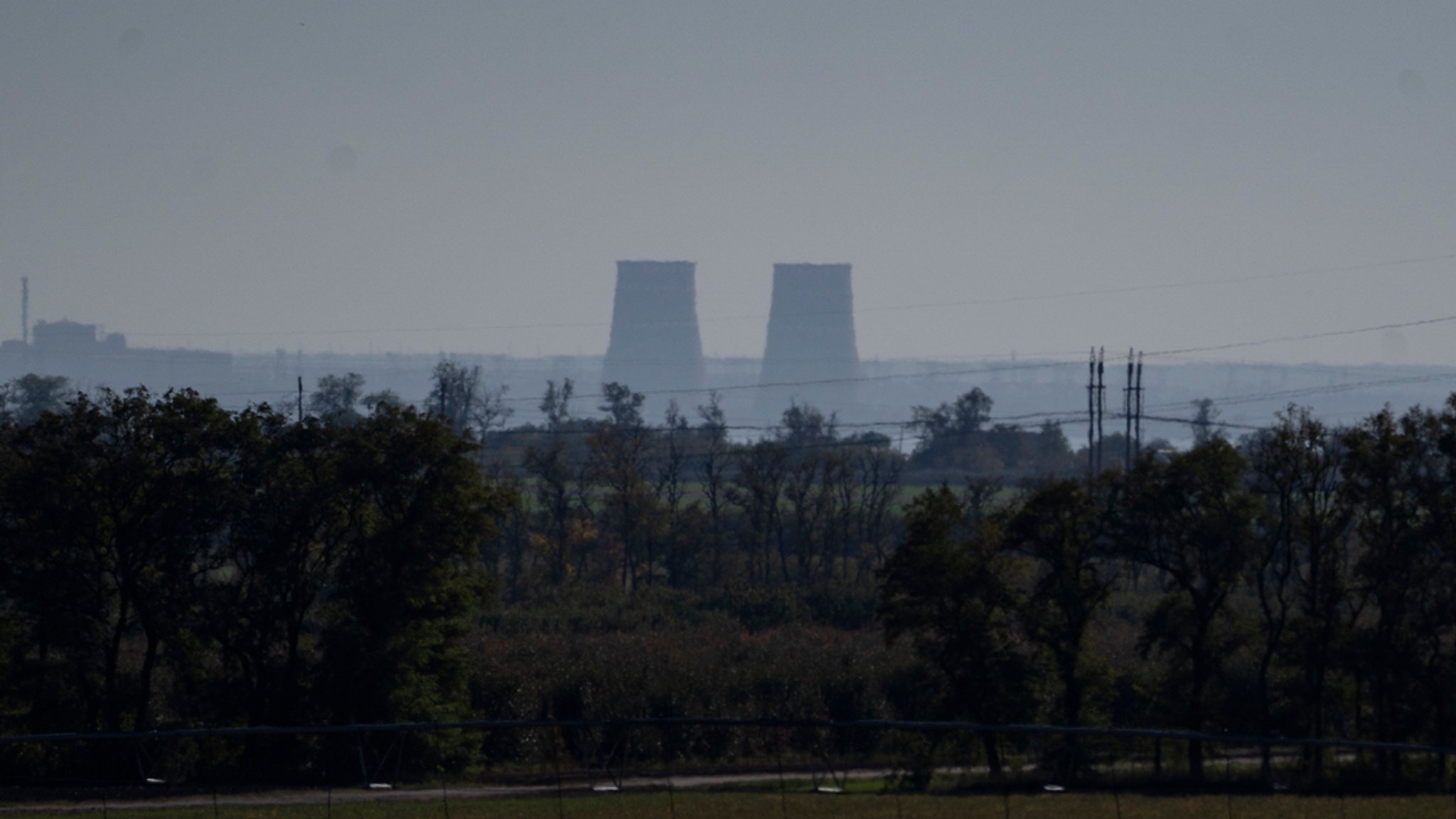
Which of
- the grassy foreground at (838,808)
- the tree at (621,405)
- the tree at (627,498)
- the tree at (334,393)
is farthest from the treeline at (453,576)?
the tree at (334,393)

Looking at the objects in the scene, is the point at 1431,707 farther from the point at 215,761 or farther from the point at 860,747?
the point at 215,761

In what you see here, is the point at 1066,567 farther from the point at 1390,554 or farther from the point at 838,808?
the point at 838,808

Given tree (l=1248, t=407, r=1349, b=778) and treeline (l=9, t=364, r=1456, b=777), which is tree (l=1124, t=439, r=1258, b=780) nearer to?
treeline (l=9, t=364, r=1456, b=777)

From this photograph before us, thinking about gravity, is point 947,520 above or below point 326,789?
above

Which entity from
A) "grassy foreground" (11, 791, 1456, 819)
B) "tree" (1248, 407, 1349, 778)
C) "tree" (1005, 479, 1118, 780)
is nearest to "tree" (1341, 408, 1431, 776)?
"tree" (1248, 407, 1349, 778)

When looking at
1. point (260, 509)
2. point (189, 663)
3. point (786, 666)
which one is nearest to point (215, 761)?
point (189, 663)

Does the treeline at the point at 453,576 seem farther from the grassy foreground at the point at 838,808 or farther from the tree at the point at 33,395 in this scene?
the tree at the point at 33,395
